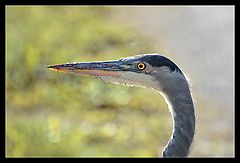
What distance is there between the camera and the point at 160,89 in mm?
3111

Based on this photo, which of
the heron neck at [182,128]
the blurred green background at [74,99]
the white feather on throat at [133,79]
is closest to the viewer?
the heron neck at [182,128]

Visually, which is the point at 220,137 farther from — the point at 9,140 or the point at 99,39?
the point at 99,39

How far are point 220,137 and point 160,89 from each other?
3.51 metres

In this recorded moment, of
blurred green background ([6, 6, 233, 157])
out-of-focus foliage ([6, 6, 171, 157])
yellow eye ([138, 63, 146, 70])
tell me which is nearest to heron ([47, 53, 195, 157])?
yellow eye ([138, 63, 146, 70])

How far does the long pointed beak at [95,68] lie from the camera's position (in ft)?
10.00

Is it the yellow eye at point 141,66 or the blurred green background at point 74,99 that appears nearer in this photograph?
the yellow eye at point 141,66

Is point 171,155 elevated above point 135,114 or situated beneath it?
elevated above

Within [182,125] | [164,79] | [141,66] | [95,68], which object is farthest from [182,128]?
[95,68]

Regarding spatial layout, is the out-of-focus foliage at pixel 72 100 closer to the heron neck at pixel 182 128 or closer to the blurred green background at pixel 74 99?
the blurred green background at pixel 74 99

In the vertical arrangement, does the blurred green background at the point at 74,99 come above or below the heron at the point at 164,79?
below

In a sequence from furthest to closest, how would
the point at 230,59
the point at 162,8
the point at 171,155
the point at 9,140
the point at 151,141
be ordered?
1. the point at 162,8
2. the point at 230,59
3. the point at 151,141
4. the point at 9,140
5. the point at 171,155

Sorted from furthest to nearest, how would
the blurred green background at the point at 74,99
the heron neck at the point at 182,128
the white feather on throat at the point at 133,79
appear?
the blurred green background at the point at 74,99 → the white feather on throat at the point at 133,79 → the heron neck at the point at 182,128

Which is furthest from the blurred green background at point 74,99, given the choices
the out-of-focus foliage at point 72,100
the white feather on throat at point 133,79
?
the white feather on throat at point 133,79
